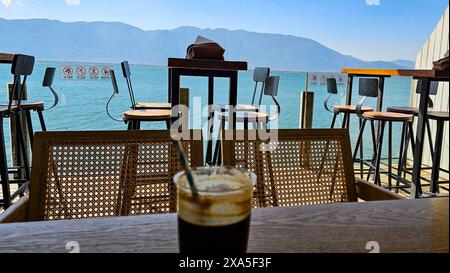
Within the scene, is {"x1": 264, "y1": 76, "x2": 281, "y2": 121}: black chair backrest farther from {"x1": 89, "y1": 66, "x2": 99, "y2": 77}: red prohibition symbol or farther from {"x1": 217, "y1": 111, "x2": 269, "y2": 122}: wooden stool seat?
{"x1": 89, "y1": 66, "x2": 99, "y2": 77}: red prohibition symbol

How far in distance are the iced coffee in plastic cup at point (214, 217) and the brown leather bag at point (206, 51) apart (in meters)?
1.87

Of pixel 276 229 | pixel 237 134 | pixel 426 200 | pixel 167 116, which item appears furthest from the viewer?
pixel 167 116

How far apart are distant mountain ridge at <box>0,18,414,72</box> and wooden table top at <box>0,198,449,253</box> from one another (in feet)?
159

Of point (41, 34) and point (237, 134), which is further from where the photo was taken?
point (41, 34)

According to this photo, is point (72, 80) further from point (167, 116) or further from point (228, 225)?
point (228, 225)

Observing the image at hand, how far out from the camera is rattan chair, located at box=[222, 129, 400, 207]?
1192mm

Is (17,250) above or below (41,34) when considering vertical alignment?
below

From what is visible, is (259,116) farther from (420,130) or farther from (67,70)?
(67,70)

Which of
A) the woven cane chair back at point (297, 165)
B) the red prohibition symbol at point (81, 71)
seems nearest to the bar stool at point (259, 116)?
the woven cane chair back at point (297, 165)

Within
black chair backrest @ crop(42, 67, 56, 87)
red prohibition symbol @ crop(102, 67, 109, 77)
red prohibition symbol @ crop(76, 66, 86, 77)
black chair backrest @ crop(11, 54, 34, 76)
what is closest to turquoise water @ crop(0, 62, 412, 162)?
red prohibition symbol @ crop(102, 67, 109, 77)

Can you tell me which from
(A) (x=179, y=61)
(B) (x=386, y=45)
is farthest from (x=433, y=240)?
(B) (x=386, y=45)

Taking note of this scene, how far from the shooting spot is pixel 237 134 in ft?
3.96
